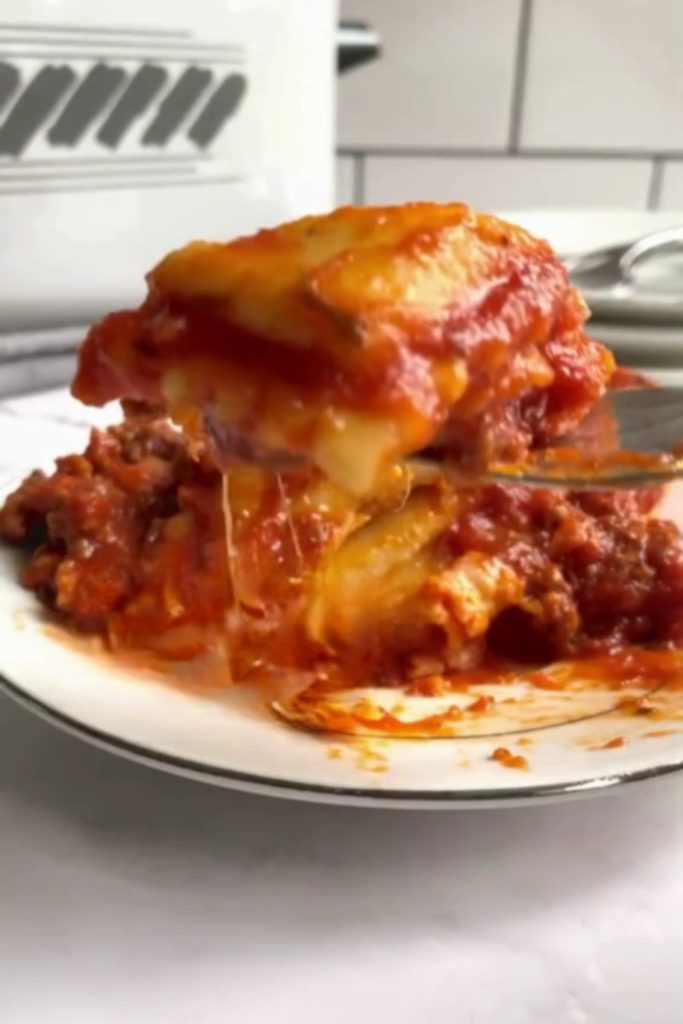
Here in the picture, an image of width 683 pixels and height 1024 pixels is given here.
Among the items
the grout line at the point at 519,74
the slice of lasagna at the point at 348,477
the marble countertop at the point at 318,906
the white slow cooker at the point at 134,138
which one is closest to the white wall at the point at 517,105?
the grout line at the point at 519,74

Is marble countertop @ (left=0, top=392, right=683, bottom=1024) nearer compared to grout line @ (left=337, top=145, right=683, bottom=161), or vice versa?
marble countertop @ (left=0, top=392, right=683, bottom=1024)

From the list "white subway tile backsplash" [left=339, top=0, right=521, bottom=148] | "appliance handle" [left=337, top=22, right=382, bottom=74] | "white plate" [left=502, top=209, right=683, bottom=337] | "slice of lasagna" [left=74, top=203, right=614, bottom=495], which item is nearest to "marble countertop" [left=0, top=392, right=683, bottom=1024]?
"slice of lasagna" [left=74, top=203, right=614, bottom=495]

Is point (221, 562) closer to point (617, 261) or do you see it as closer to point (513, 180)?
point (617, 261)

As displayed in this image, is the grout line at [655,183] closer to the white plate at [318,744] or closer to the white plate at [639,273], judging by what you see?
the white plate at [639,273]

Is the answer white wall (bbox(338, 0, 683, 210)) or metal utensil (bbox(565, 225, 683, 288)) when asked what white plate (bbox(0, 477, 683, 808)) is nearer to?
metal utensil (bbox(565, 225, 683, 288))

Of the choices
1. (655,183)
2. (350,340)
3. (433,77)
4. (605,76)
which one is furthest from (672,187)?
(350,340)
